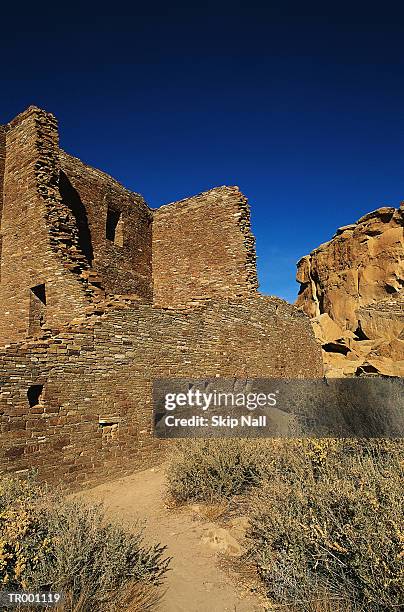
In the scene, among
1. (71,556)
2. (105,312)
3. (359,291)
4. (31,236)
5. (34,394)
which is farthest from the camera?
(359,291)

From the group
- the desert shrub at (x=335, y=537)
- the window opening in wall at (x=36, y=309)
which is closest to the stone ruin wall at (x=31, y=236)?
the window opening in wall at (x=36, y=309)

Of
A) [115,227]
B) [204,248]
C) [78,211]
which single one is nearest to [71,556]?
[78,211]

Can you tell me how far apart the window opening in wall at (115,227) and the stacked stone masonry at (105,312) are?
53mm

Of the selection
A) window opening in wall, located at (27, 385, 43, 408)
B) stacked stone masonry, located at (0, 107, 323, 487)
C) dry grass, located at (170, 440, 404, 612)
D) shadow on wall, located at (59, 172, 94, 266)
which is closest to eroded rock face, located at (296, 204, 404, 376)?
stacked stone masonry, located at (0, 107, 323, 487)

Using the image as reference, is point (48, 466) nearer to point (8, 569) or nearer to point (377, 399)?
point (8, 569)

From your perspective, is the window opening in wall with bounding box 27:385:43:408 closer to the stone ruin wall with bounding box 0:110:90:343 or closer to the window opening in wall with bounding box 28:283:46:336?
the stone ruin wall with bounding box 0:110:90:343

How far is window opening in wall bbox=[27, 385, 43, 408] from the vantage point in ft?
21.7

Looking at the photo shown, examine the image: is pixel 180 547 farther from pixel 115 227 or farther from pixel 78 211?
pixel 115 227

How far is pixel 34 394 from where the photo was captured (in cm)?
673

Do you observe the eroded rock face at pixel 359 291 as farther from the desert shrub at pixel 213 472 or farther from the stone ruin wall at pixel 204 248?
the desert shrub at pixel 213 472

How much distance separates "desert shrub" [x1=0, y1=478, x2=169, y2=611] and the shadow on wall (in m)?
9.92

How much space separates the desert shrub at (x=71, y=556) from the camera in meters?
3.26

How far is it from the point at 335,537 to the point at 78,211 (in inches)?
472

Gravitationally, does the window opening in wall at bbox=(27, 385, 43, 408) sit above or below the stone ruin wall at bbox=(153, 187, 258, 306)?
below
